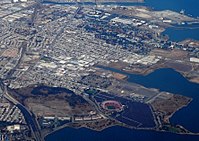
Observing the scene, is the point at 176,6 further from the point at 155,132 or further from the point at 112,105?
the point at 155,132

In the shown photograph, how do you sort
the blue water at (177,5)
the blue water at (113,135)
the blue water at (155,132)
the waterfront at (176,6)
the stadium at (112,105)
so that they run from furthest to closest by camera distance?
the blue water at (177,5)
the waterfront at (176,6)
the stadium at (112,105)
the blue water at (155,132)
the blue water at (113,135)

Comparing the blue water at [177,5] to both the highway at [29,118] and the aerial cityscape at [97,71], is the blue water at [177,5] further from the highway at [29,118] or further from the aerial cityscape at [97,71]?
the highway at [29,118]

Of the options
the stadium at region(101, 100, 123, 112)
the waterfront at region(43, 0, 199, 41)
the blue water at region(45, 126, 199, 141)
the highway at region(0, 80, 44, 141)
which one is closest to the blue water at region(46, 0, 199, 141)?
the blue water at region(45, 126, 199, 141)

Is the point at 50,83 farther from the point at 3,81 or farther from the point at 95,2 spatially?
the point at 95,2

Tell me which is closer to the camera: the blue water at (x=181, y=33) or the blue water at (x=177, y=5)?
the blue water at (x=181, y=33)

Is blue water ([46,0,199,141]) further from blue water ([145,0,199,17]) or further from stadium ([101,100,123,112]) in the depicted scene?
blue water ([145,0,199,17])

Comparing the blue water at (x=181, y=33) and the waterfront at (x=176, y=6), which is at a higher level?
the waterfront at (x=176, y=6)

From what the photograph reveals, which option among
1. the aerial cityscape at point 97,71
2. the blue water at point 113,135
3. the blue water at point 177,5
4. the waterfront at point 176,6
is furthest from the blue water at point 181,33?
the blue water at point 113,135
